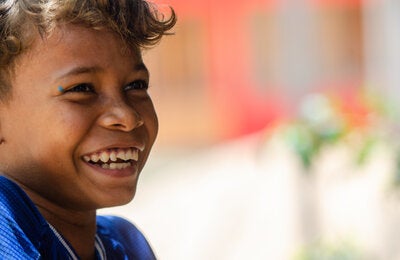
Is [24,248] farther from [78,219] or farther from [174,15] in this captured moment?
[174,15]

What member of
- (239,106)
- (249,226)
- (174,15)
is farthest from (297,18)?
(174,15)

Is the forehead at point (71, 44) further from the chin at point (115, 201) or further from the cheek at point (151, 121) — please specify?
the chin at point (115, 201)

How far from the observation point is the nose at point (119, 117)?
1.86 m

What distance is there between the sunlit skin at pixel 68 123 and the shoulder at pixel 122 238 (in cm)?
23

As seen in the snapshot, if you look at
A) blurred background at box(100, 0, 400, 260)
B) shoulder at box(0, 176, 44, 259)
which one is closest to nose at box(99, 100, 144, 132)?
shoulder at box(0, 176, 44, 259)

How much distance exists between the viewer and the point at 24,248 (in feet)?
5.54

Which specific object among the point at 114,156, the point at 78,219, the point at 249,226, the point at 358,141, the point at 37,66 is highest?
the point at 37,66

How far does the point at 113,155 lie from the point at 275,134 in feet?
11.8

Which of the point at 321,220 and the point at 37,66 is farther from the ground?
the point at 37,66

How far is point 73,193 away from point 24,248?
0.75 feet

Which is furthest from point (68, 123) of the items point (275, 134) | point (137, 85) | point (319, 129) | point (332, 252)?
point (332, 252)

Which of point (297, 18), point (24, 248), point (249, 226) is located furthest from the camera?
point (297, 18)

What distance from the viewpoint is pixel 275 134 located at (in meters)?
5.45

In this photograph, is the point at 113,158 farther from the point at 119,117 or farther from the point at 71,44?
the point at 71,44
